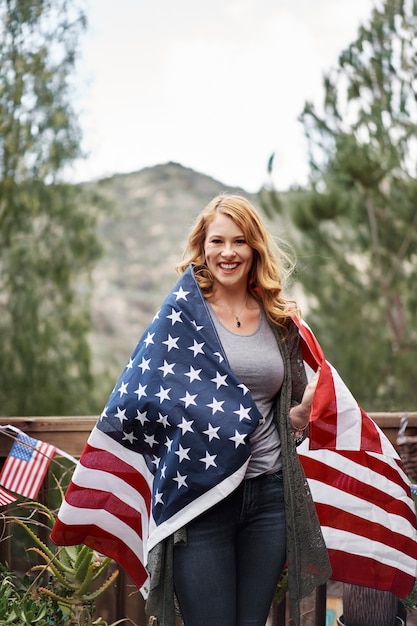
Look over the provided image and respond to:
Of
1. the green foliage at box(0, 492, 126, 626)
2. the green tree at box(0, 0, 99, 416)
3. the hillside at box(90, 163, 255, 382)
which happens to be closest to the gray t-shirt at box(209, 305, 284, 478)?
the green foliage at box(0, 492, 126, 626)

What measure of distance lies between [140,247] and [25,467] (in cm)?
3015

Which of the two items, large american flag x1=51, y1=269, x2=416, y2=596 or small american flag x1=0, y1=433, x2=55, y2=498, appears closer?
large american flag x1=51, y1=269, x2=416, y2=596

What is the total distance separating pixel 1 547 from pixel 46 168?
7.11 meters

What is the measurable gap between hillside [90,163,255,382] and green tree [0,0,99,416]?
52.4 feet

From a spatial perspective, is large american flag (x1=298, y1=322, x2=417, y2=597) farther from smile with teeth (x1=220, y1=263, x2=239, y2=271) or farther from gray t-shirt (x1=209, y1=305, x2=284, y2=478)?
smile with teeth (x1=220, y1=263, x2=239, y2=271)

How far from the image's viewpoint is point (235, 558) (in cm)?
204

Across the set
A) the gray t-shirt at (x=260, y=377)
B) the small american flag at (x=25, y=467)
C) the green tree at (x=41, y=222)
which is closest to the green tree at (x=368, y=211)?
the green tree at (x=41, y=222)

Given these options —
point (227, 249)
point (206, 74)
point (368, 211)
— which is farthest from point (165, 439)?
point (206, 74)

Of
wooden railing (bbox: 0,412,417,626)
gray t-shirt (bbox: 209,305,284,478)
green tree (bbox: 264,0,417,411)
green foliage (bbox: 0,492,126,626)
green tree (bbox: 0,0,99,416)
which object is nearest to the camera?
gray t-shirt (bbox: 209,305,284,478)

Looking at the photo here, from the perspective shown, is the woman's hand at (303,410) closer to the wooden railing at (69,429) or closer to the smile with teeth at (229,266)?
the smile with teeth at (229,266)

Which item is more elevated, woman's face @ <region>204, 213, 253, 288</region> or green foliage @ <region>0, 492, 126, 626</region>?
woman's face @ <region>204, 213, 253, 288</region>

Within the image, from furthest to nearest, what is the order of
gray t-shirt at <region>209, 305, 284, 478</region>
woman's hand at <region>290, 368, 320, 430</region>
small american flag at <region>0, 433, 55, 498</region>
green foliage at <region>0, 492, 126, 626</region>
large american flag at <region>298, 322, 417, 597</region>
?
small american flag at <region>0, 433, 55, 498</region> → large american flag at <region>298, 322, 417, 597</region> → green foliage at <region>0, 492, 126, 626</region> → woman's hand at <region>290, 368, 320, 430</region> → gray t-shirt at <region>209, 305, 284, 478</region>

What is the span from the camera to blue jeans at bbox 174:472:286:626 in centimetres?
196

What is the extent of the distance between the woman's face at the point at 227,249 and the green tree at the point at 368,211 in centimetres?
622
